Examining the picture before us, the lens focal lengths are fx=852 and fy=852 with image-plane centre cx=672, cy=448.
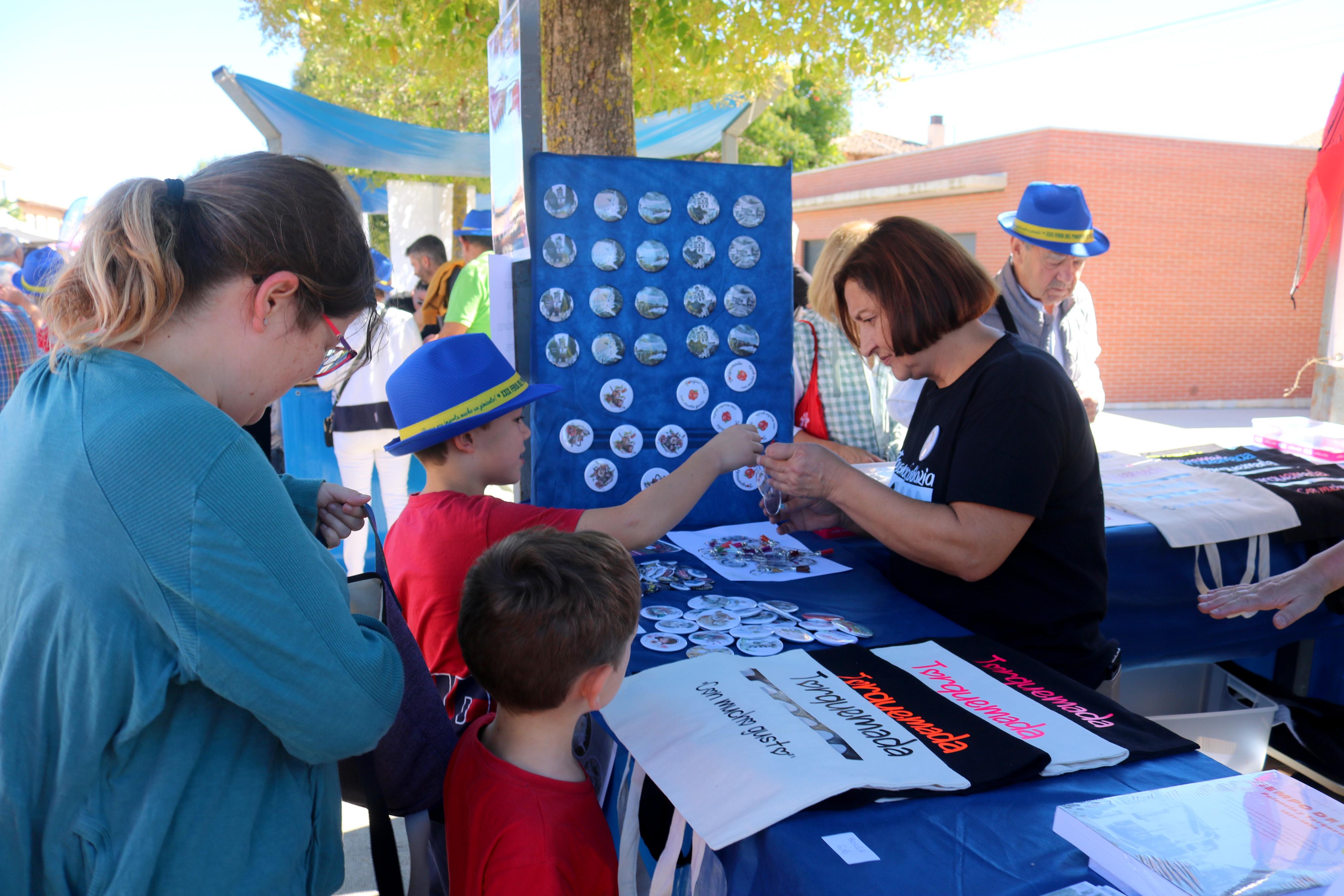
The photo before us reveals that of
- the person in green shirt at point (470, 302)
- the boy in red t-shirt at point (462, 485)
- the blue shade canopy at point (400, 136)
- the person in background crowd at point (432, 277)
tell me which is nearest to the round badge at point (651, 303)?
the boy in red t-shirt at point (462, 485)

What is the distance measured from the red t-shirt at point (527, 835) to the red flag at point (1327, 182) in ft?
8.77

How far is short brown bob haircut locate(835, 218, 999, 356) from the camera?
1850mm

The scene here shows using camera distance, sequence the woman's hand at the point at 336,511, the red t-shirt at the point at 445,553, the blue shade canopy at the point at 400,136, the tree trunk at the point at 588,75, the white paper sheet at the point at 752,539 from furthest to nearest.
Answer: the blue shade canopy at the point at 400,136 → the tree trunk at the point at 588,75 → the white paper sheet at the point at 752,539 → the red t-shirt at the point at 445,553 → the woman's hand at the point at 336,511

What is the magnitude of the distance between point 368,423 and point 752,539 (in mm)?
2730

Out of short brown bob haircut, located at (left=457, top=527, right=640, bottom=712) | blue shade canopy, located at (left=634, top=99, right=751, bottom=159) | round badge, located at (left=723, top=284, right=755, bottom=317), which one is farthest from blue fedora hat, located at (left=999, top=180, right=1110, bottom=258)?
blue shade canopy, located at (left=634, top=99, right=751, bottom=159)

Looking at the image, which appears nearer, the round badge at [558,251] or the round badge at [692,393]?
the round badge at [558,251]

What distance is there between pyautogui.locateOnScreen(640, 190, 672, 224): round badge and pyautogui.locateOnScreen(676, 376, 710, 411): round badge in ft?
1.64

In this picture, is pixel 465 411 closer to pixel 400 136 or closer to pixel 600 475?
pixel 600 475

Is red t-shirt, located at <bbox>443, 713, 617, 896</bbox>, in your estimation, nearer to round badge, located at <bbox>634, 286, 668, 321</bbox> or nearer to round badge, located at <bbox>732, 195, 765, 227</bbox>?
round badge, located at <bbox>634, 286, 668, 321</bbox>

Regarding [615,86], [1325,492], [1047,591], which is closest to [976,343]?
[1047,591]

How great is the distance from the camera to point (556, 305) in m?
2.59

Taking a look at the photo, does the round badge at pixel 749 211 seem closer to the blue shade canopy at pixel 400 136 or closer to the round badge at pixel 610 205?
the round badge at pixel 610 205

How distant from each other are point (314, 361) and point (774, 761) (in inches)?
31.7

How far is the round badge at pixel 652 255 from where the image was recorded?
8.68 ft
